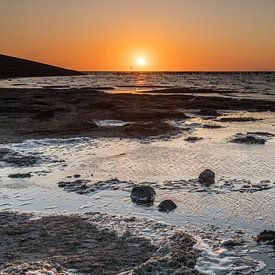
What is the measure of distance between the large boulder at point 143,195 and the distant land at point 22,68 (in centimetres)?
9813

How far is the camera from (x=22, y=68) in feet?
387

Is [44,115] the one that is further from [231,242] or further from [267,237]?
[267,237]

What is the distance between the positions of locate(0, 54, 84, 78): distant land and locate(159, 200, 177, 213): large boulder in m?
99.1

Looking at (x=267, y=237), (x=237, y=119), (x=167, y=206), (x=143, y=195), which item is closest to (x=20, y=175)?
(x=143, y=195)

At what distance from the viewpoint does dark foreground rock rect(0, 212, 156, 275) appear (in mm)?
7281

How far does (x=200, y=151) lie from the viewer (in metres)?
18.6

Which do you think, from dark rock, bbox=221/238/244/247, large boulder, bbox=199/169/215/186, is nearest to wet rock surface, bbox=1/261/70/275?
dark rock, bbox=221/238/244/247

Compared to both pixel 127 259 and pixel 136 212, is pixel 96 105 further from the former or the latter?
pixel 127 259

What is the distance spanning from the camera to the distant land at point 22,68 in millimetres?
110188

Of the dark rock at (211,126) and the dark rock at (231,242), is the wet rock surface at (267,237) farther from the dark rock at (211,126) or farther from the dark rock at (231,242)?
the dark rock at (211,126)

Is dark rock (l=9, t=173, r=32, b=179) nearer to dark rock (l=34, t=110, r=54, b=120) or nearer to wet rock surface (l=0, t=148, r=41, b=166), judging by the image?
wet rock surface (l=0, t=148, r=41, b=166)

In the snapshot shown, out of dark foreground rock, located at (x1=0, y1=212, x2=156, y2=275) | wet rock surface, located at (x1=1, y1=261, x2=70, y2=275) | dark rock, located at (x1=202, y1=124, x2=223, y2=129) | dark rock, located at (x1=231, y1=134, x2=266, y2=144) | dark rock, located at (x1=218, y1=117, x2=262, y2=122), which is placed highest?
dark rock, located at (x1=218, y1=117, x2=262, y2=122)

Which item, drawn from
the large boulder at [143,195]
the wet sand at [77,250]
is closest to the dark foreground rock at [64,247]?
the wet sand at [77,250]

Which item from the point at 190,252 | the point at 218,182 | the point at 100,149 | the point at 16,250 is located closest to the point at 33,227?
the point at 16,250
